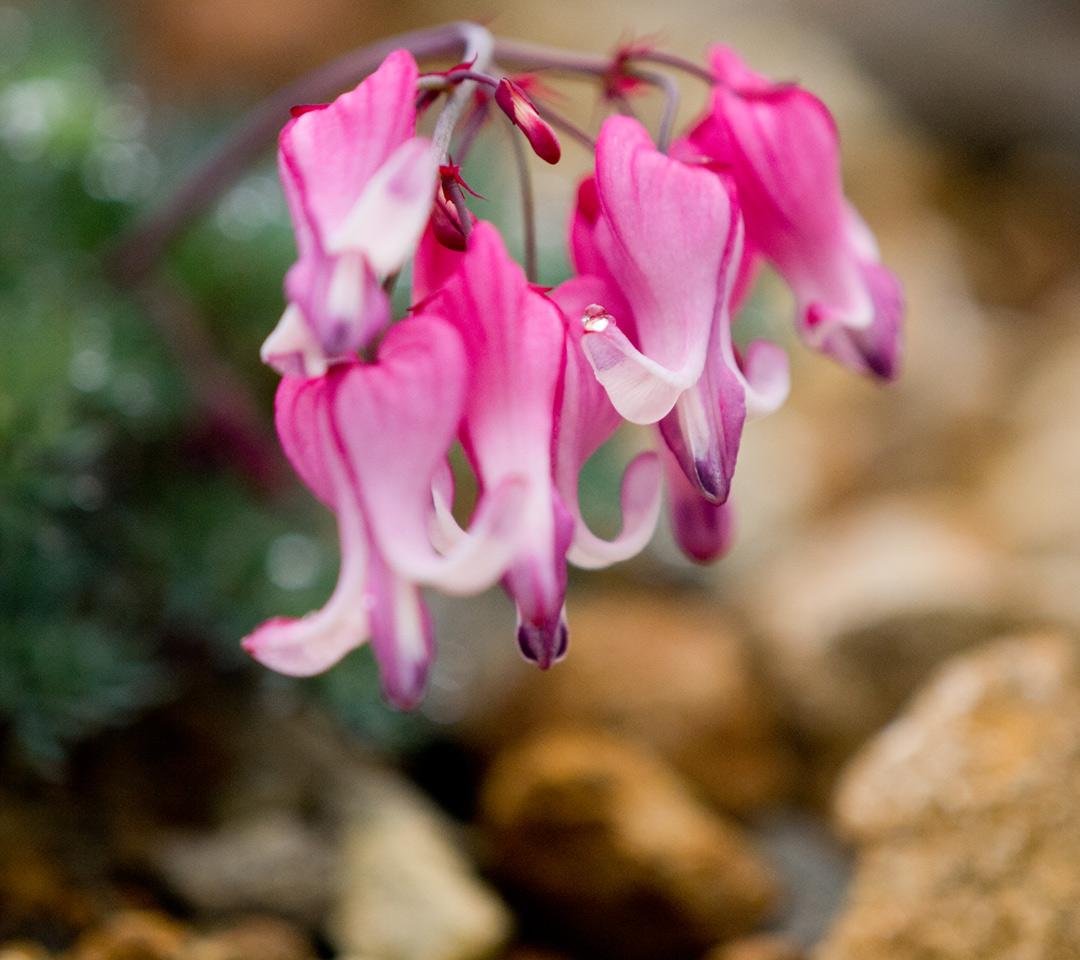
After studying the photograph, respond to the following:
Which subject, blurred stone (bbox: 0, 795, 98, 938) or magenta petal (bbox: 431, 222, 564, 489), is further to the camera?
blurred stone (bbox: 0, 795, 98, 938)

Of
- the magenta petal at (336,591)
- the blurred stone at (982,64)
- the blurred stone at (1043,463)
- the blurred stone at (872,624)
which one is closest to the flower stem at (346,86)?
the magenta petal at (336,591)

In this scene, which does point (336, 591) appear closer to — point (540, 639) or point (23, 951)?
point (540, 639)

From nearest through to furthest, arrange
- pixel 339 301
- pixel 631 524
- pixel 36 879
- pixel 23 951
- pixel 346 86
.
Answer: pixel 339 301
pixel 631 524
pixel 23 951
pixel 36 879
pixel 346 86

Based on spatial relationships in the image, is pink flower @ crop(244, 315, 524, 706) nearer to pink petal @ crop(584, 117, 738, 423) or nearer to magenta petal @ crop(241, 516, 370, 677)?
magenta petal @ crop(241, 516, 370, 677)

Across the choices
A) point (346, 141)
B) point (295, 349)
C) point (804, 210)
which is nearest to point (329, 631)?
point (295, 349)

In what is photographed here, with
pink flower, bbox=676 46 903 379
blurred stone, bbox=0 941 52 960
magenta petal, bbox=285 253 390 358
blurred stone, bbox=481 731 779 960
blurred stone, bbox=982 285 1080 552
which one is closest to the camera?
magenta petal, bbox=285 253 390 358

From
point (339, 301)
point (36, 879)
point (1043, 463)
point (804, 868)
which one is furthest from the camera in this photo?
point (1043, 463)

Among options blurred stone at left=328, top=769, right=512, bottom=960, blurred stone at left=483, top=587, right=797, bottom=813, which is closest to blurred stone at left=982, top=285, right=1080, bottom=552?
blurred stone at left=483, top=587, right=797, bottom=813
